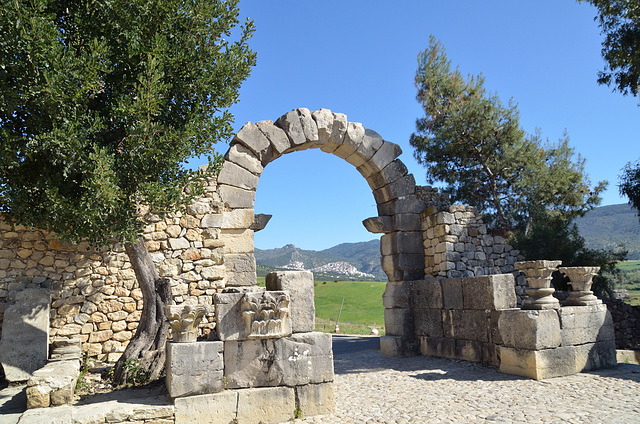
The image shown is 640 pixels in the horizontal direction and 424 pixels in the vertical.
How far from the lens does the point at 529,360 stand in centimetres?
671

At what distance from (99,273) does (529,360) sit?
722cm

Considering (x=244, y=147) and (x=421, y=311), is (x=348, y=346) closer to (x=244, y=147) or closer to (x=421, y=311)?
(x=421, y=311)

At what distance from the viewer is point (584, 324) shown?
23.4ft

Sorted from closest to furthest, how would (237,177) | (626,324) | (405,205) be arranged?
(237,177)
(405,205)
(626,324)

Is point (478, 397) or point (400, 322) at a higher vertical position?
point (400, 322)

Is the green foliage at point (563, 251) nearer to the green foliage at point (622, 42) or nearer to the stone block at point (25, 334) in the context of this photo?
the green foliage at point (622, 42)

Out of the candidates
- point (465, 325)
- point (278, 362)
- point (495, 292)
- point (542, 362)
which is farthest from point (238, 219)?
point (542, 362)

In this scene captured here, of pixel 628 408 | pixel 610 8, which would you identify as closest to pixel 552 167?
pixel 610 8

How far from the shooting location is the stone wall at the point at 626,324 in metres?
11.6

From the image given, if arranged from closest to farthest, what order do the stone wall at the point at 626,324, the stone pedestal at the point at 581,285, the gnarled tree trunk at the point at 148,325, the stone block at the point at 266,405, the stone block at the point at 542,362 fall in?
the stone block at the point at 266,405, the gnarled tree trunk at the point at 148,325, the stone block at the point at 542,362, the stone pedestal at the point at 581,285, the stone wall at the point at 626,324

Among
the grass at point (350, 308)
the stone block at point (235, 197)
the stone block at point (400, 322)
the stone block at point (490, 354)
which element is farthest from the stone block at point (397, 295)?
the grass at point (350, 308)

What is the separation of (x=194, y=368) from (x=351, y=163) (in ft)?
23.4

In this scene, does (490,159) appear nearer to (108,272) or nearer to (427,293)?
(427,293)

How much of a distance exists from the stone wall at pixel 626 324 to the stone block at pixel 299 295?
10.0 meters
